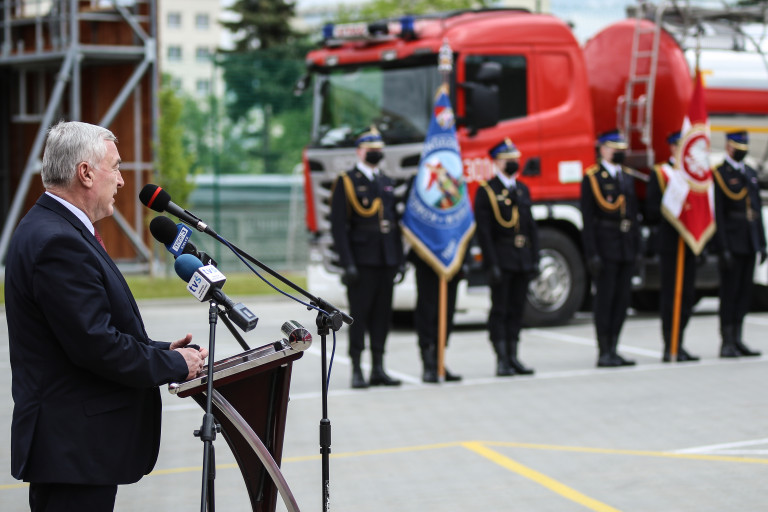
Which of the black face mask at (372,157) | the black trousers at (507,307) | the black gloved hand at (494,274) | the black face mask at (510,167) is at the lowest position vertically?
the black trousers at (507,307)

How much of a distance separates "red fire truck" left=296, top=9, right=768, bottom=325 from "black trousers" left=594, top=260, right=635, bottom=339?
6.28 feet

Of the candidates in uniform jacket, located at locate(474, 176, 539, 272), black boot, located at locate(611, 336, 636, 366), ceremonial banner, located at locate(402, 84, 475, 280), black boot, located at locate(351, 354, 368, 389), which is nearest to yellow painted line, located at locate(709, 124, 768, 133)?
black boot, located at locate(611, 336, 636, 366)

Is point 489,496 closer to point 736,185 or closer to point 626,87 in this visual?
point 736,185

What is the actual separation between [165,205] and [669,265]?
7.57 meters

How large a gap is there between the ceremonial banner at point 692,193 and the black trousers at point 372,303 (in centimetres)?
291

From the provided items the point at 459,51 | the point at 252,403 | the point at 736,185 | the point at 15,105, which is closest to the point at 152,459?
the point at 252,403

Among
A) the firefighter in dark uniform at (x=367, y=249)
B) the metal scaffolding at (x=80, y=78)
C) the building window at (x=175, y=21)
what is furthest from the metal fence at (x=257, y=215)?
the building window at (x=175, y=21)

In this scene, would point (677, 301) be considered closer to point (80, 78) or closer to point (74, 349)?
point (74, 349)

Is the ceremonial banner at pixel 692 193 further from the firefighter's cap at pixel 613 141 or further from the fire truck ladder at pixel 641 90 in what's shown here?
the fire truck ladder at pixel 641 90

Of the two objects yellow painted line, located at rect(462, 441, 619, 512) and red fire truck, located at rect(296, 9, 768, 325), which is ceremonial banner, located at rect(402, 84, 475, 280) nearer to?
red fire truck, located at rect(296, 9, 768, 325)

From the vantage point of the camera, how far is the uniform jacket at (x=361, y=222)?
8883mm

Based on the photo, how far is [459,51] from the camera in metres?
11.7

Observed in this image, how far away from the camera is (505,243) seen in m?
9.52

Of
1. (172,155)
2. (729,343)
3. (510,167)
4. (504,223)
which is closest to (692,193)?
(729,343)
